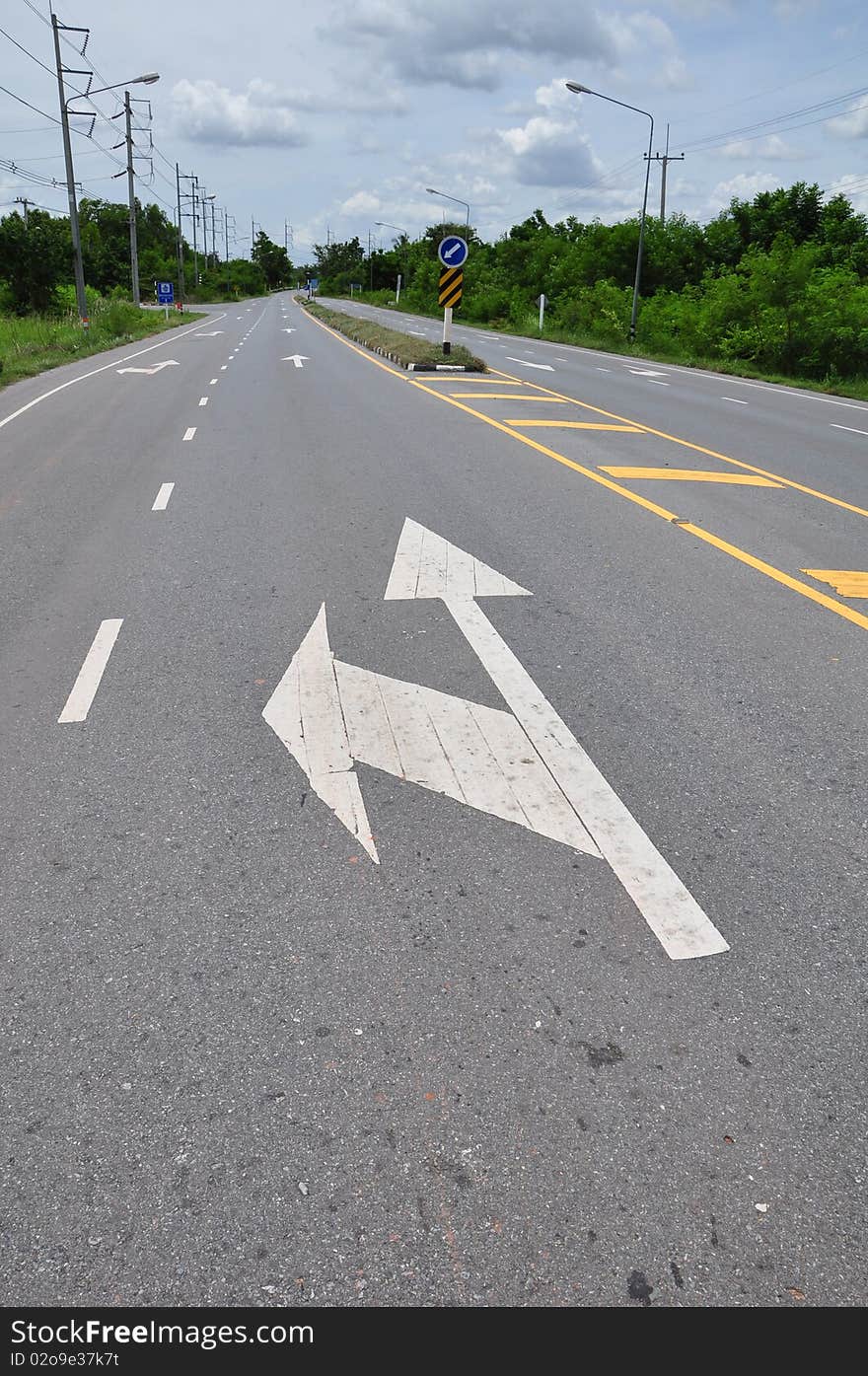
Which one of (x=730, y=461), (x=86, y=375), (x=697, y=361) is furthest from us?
(x=697, y=361)

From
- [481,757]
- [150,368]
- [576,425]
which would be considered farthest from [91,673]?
[150,368]

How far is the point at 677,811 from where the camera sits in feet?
13.4

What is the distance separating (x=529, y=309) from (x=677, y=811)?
200 feet

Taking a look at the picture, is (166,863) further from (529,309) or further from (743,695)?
(529,309)

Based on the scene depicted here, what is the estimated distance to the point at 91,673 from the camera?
561 cm

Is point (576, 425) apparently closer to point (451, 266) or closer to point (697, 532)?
point (697, 532)

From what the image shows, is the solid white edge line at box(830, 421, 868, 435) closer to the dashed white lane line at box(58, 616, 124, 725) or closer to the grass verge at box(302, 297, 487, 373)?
the grass verge at box(302, 297, 487, 373)

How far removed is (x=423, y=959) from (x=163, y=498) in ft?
25.9

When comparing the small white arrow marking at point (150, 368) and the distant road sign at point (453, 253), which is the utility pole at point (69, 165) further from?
the distant road sign at point (453, 253)

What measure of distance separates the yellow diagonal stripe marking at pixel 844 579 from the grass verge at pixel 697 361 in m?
18.8

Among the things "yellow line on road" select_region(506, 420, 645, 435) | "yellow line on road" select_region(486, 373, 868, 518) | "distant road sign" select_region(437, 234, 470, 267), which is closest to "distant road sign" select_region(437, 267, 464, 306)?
"distant road sign" select_region(437, 234, 470, 267)

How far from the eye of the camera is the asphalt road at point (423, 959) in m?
2.32

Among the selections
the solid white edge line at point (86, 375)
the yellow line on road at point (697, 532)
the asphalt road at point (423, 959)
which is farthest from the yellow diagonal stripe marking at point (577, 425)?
the solid white edge line at point (86, 375)

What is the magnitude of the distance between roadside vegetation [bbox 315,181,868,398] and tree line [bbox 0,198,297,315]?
27.2 m
